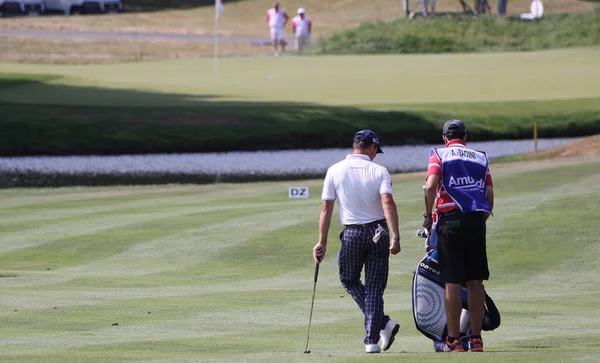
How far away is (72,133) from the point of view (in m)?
38.1

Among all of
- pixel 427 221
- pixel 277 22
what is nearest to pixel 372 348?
pixel 427 221

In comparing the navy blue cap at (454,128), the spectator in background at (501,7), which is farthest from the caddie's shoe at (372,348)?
the spectator in background at (501,7)

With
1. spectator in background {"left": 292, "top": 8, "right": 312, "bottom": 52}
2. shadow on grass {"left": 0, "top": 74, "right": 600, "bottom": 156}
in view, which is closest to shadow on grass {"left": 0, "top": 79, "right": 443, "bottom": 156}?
shadow on grass {"left": 0, "top": 74, "right": 600, "bottom": 156}

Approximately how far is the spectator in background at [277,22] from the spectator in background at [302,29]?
89cm

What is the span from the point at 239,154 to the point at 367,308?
2713 centimetres

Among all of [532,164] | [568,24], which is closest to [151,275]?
[532,164]

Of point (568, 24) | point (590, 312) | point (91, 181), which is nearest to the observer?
point (590, 312)

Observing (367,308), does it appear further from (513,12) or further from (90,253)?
(513,12)

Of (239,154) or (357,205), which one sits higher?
(357,205)

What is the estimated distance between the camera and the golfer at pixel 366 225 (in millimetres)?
10422

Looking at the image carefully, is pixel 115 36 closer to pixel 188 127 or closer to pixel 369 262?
pixel 188 127

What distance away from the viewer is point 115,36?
66.5 metres

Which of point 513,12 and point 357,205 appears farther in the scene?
point 513,12

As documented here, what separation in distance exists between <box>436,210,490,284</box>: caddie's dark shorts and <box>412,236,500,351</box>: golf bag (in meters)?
0.35
